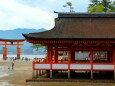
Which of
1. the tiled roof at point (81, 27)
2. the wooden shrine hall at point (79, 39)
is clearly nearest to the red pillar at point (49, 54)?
the wooden shrine hall at point (79, 39)

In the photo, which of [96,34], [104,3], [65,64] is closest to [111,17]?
[96,34]

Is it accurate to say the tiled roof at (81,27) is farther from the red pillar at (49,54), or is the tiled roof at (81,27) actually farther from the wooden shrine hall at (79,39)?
the red pillar at (49,54)

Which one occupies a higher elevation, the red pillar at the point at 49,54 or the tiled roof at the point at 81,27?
the tiled roof at the point at 81,27

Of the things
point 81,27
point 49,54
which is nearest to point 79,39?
point 81,27

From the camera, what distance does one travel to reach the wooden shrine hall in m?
34.3

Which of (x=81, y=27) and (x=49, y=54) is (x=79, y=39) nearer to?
(x=81, y=27)

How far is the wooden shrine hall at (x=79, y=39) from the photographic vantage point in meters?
34.3

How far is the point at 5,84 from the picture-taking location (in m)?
32.7

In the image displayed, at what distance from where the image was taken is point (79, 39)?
112 feet

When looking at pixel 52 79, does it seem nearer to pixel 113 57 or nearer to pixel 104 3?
pixel 113 57

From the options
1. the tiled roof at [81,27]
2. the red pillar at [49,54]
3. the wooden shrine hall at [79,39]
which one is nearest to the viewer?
Result: the wooden shrine hall at [79,39]

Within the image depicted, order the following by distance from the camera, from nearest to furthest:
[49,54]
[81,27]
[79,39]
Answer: [79,39] < [49,54] < [81,27]

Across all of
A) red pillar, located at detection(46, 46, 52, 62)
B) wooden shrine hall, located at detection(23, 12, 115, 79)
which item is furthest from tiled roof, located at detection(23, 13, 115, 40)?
red pillar, located at detection(46, 46, 52, 62)

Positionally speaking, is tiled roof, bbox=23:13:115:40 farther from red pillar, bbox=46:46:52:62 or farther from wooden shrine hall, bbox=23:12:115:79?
red pillar, bbox=46:46:52:62
